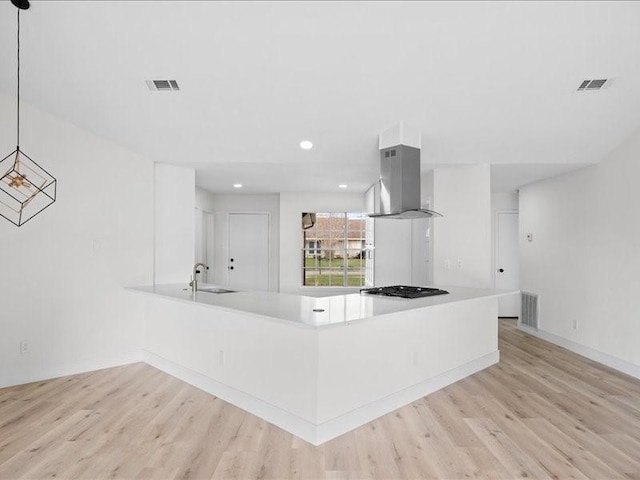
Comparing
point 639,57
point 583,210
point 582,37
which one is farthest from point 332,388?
point 583,210

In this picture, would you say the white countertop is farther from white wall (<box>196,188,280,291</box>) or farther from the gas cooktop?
white wall (<box>196,188,280,291</box>)

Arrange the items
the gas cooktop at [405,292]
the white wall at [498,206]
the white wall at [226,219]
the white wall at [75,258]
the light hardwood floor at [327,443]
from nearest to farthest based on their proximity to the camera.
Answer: the light hardwood floor at [327,443]
the gas cooktop at [405,292]
the white wall at [75,258]
the white wall at [498,206]
the white wall at [226,219]

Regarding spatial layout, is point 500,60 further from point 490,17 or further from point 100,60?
point 100,60

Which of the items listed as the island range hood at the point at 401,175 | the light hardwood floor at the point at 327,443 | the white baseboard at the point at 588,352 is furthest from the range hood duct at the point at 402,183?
the white baseboard at the point at 588,352

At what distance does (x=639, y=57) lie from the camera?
9.73 ft

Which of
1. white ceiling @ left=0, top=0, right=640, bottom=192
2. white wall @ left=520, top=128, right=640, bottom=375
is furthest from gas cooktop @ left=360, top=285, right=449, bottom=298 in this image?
white wall @ left=520, top=128, right=640, bottom=375

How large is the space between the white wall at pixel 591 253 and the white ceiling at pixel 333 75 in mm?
460

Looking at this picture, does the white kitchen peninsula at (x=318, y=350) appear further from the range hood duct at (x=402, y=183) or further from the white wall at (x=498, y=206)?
the white wall at (x=498, y=206)

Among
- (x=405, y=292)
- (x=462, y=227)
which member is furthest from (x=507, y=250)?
(x=405, y=292)

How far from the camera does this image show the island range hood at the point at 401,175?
3828mm

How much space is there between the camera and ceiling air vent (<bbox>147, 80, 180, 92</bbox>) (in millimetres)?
3315

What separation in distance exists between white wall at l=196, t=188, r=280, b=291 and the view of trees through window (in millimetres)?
616

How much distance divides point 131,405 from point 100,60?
8.96ft

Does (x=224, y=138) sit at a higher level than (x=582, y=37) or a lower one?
lower
